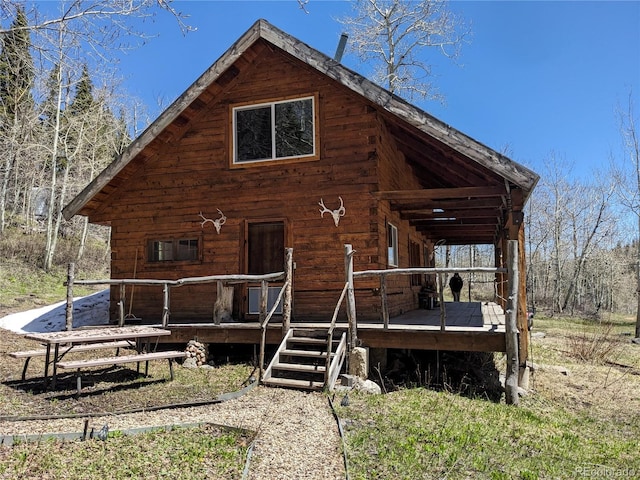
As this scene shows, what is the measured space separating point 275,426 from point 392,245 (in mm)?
7379

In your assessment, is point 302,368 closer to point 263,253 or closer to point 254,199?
point 263,253

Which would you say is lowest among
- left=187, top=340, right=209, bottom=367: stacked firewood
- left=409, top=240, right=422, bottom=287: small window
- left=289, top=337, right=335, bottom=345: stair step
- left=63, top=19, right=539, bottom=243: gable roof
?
left=187, top=340, right=209, bottom=367: stacked firewood

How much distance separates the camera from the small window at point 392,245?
11766 millimetres

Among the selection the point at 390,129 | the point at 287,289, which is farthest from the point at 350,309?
the point at 390,129

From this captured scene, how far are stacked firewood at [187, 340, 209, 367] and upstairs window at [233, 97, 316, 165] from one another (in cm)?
447

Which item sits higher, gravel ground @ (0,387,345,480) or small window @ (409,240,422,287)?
small window @ (409,240,422,287)

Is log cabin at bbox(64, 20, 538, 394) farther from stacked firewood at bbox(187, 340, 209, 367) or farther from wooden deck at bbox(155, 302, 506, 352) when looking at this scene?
stacked firewood at bbox(187, 340, 209, 367)

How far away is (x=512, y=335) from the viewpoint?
25.1 feet

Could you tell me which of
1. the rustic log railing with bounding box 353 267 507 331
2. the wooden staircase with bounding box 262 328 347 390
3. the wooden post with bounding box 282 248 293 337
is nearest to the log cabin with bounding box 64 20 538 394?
the wooden post with bounding box 282 248 293 337

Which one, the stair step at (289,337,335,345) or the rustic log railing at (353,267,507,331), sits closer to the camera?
the rustic log railing at (353,267,507,331)

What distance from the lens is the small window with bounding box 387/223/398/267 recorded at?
11.8 meters

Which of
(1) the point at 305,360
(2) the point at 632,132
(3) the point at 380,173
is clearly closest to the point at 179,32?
(3) the point at 380,173

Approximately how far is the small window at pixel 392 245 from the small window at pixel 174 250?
4767 mm

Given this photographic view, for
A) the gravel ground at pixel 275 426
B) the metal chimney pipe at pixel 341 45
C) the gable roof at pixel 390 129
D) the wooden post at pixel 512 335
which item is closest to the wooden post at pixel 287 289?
the gravel ground at pixel 275 426
